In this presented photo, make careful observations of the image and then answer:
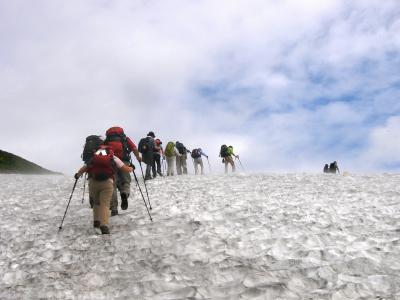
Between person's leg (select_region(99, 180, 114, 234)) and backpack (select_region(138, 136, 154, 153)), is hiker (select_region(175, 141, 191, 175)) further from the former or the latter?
person's leg (select_region(99, 180, 114, 234))

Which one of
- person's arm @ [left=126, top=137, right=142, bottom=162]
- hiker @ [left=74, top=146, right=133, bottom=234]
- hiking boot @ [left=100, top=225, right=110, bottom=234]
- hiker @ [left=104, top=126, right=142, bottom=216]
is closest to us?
hiking boot @ [left=100, top=225, right=110, bottom=234]

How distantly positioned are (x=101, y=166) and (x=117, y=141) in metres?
2.68

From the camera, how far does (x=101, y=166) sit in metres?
11.3

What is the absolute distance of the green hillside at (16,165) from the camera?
230 feet

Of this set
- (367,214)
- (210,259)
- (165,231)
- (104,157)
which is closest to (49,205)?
(104,157)

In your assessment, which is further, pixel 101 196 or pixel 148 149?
pixel 148 149

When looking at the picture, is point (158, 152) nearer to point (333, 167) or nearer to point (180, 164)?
point (180, 164)

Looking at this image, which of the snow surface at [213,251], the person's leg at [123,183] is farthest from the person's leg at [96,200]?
the person's leg at [123,183]

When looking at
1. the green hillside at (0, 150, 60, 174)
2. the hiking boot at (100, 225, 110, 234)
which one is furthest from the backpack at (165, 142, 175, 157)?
the green hillside at (0, 150, 60, 174)

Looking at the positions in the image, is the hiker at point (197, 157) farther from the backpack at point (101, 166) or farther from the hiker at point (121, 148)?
the backpack at point (101, 166)

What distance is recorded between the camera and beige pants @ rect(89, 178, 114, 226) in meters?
11.1

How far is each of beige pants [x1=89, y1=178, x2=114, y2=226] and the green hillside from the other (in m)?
61.4

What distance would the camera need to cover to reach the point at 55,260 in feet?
30.3

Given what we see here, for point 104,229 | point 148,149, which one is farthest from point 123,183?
point 148,149
